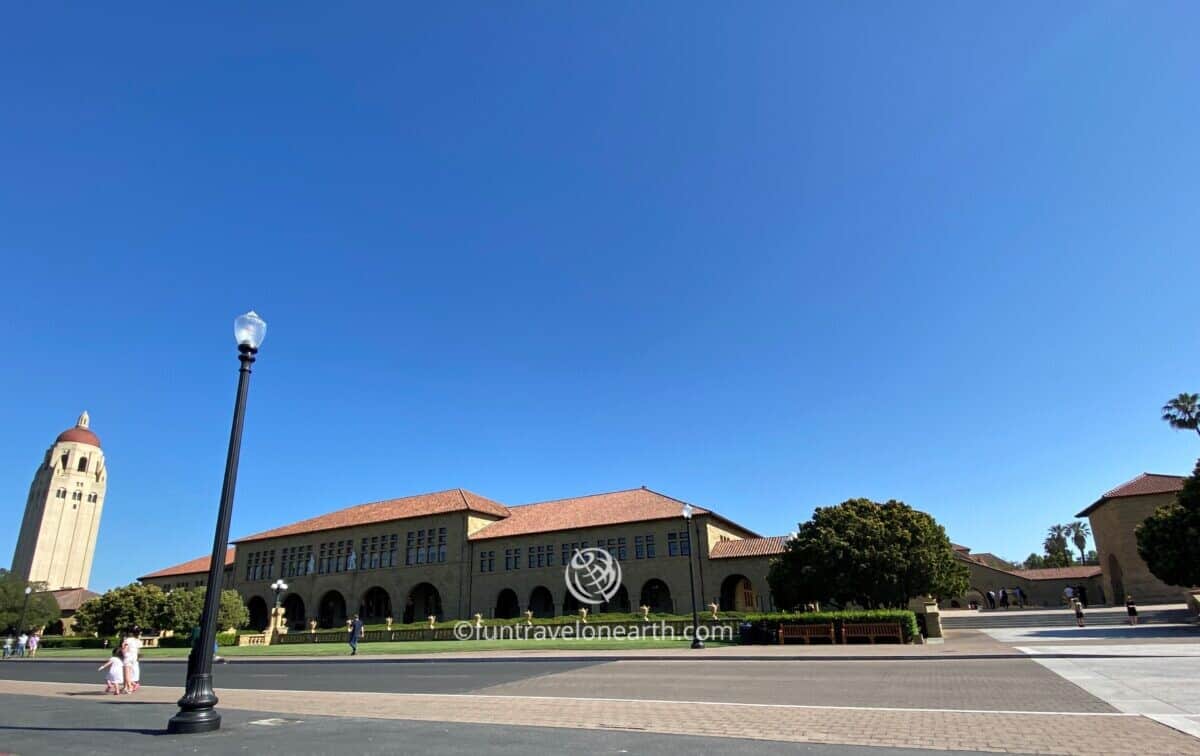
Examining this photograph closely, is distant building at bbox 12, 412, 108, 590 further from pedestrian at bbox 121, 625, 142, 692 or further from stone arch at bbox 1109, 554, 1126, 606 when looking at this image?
stone arch at bbox 1109, 554, 1126, 606

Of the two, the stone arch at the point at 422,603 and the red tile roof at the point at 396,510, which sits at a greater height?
the red tile roof at the point at 396,510

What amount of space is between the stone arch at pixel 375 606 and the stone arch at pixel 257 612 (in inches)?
443

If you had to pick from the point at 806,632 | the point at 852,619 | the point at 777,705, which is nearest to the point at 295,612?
the point at 806,632

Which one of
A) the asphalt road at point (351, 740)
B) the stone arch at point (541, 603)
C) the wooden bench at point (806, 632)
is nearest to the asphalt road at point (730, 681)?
the asphalt road at point (351, 740)

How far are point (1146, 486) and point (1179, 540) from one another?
23531 mm

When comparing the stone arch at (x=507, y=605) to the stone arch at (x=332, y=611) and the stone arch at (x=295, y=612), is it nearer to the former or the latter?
the stone arch at (x=332, y=611)

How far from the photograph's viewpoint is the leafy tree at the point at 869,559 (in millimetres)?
28797

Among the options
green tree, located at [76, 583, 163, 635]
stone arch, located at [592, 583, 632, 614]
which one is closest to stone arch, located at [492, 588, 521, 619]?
stone arch, located at [592, 583, 632, 614]

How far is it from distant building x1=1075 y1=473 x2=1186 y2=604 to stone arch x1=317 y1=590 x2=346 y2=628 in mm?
60200

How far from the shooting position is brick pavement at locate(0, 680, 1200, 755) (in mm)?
6652

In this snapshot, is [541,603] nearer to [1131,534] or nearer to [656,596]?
[656,596]

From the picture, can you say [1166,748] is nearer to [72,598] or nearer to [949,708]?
[949,708]

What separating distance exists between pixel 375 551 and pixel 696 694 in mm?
51138

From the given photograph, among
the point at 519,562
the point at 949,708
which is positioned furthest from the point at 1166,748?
the point at 519,562
